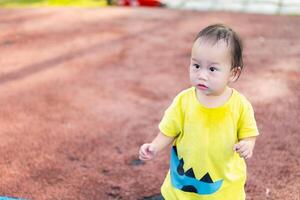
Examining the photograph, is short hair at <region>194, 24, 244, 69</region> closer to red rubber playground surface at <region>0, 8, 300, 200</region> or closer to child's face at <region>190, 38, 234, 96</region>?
child's face at <region>190, 38, 234, 96</region>

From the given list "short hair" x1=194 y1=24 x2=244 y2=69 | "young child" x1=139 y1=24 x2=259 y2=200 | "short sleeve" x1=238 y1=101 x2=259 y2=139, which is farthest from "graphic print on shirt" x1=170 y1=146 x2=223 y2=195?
"short hair" x1=194 y1=24 x2=244 y2=69

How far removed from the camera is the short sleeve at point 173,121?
6.64 ft

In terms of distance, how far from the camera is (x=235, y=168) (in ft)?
6.73

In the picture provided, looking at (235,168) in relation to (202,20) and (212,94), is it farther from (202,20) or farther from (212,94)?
(202,20)

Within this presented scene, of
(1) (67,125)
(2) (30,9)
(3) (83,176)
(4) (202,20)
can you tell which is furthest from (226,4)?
(3) (83,176)

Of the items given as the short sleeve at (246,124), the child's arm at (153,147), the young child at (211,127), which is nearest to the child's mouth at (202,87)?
the young child at (211,127)

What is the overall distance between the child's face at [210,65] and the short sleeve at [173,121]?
0.55 ft

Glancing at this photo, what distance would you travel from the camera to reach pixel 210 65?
1.87 metres

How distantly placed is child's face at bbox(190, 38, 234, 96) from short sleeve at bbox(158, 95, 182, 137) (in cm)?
17

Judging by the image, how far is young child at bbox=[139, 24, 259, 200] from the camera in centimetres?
187

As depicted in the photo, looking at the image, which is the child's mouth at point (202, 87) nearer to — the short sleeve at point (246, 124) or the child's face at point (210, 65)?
the child's face at point (210, 65)

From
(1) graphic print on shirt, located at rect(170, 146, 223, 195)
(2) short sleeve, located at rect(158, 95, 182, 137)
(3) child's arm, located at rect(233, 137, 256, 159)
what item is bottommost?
(1) graphic print on shirt, located at rect(170, 146, 223, 195)

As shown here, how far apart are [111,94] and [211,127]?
7.49 ft

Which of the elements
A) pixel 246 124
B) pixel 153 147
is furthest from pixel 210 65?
pixel 153 147
